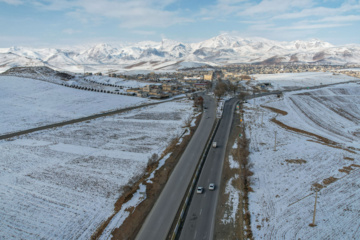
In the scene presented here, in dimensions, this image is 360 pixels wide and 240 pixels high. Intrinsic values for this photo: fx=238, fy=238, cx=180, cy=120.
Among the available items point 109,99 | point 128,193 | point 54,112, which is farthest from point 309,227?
point 109,99

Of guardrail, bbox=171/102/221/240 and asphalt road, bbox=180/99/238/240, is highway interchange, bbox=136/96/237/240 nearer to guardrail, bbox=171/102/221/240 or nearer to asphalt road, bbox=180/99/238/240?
asphalt road, bbox=180/99/238/240

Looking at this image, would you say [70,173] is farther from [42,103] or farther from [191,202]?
[42,103]

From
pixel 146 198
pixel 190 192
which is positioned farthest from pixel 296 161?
pixel 146 198

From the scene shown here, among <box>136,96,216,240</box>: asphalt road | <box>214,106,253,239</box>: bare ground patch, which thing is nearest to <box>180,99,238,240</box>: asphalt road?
<box>214,106,253,239</box>: bare ground patch

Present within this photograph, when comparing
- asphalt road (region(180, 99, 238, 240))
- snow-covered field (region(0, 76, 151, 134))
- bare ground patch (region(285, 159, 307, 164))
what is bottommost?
asphalt road (region(180, 99, 238, 240))

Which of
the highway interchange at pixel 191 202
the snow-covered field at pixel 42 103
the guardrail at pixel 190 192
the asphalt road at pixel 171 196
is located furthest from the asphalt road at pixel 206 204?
the snow-covered field at pixel 42 103
